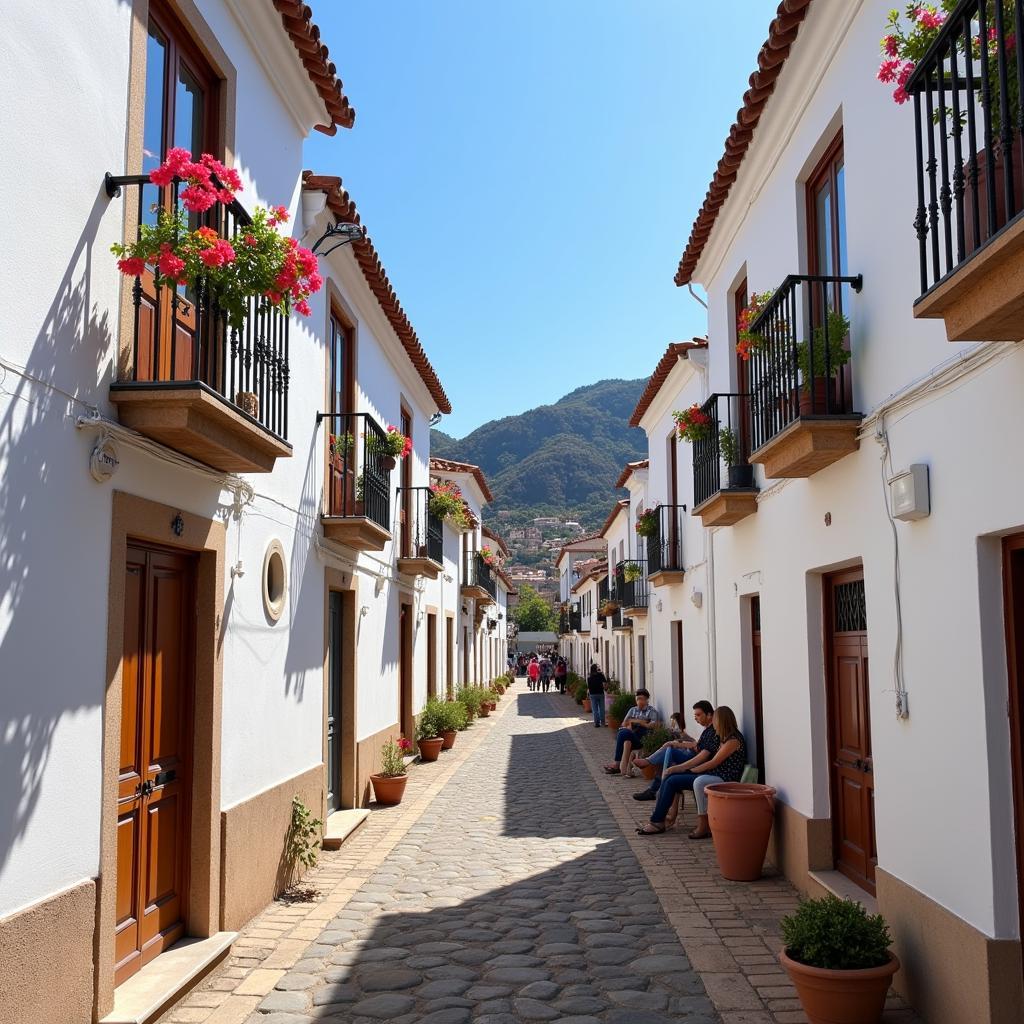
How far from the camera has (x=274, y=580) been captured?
7.68 metres

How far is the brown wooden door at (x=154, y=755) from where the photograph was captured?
522 centimetres

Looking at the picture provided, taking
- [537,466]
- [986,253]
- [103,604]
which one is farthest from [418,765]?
[537,466]

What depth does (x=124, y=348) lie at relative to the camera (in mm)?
4984

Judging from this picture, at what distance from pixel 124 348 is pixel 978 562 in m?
4.27

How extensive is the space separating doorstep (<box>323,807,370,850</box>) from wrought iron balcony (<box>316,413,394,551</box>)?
9.06 ft

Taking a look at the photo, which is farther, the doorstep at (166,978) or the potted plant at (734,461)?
the potted plant at (734,461)

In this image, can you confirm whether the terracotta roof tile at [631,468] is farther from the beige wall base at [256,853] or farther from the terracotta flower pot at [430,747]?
the beige wall base at [256,853]

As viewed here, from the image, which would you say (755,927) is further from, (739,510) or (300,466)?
(300,466)

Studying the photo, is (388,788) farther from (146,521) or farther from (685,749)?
(146,521)

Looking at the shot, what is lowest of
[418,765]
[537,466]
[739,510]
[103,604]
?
[418,765]

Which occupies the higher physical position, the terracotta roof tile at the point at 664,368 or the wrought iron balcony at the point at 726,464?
the terracotta roof tile at the point at 664,368

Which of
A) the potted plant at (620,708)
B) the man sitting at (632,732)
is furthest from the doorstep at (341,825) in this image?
the potted plant at (620,708)

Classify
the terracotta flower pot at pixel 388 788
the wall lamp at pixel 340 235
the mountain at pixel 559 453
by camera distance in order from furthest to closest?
1. the mountain at pixel 559 453
2. the terracotta flower pot at pixel 388 788
3. the wall lamp at pixel 340 235

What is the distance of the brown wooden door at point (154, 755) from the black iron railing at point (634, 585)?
14.0 metres
